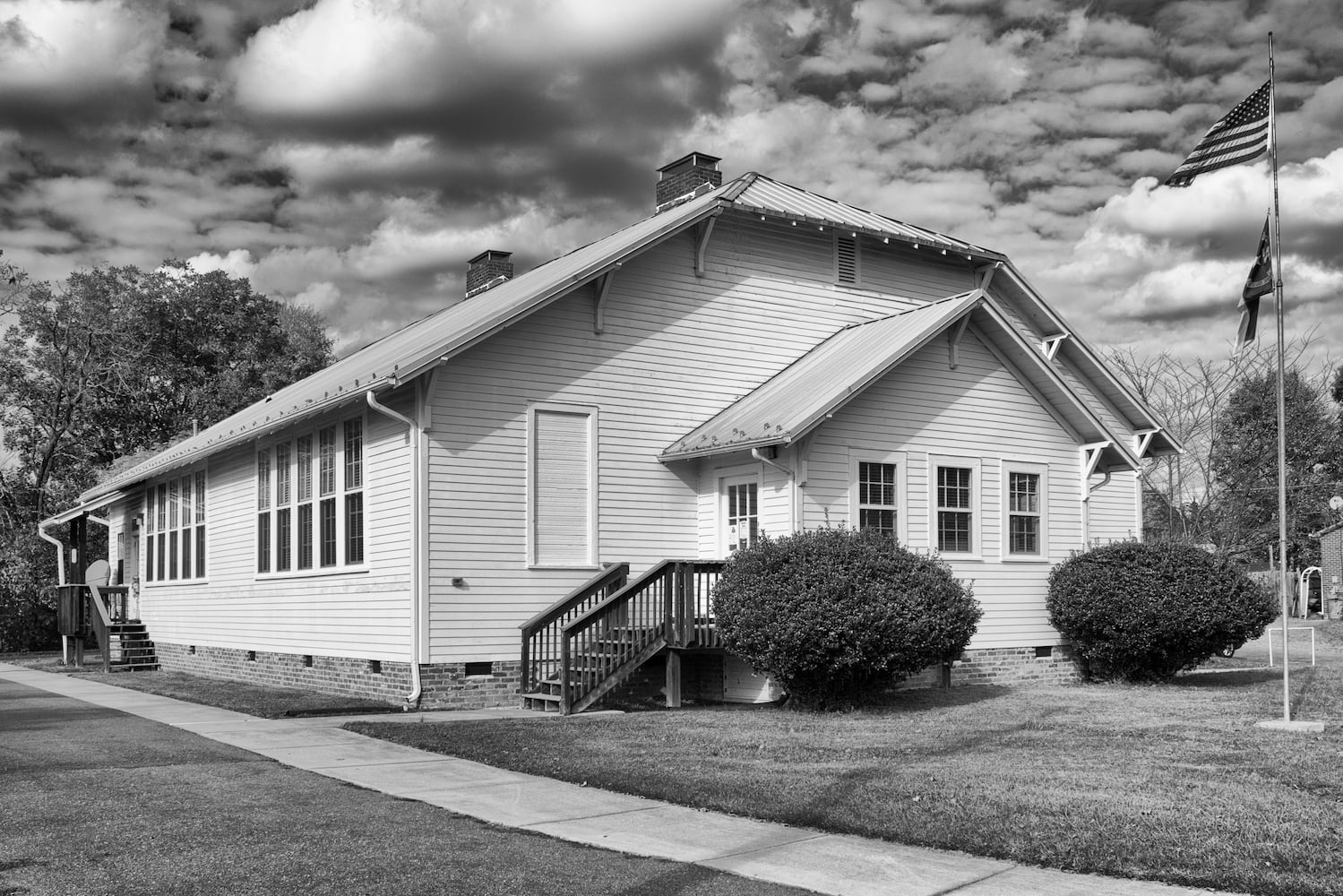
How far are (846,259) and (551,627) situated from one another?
333 inches

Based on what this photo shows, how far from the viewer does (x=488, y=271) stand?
27047 millimetres

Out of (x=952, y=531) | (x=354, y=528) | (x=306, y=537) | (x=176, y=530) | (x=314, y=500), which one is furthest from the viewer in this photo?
(x=176, y=530)

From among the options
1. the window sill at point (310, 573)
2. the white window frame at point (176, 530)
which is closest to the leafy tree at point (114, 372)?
the white window frame at point (176, 530)

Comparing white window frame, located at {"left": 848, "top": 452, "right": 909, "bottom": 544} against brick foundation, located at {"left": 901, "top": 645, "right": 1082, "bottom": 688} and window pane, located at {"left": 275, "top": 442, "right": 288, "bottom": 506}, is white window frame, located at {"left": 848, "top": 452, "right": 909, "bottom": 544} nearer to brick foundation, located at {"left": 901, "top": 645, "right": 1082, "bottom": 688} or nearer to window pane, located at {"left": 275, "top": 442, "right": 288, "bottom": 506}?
brick foundation, located at {"left": 901, "top": 645, "right": 1082, "bottom": 688}

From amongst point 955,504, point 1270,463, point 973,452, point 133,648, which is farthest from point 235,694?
point 1270,463

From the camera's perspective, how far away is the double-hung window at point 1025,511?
18656 mm

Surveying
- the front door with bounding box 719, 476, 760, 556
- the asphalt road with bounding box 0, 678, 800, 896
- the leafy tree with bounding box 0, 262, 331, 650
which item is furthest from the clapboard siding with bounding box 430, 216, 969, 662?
the leafy tree with bounding box 0, 262, 331, 650

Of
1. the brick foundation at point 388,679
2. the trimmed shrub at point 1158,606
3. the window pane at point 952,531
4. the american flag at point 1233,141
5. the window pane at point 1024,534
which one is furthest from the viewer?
the window pane at point 1024,534

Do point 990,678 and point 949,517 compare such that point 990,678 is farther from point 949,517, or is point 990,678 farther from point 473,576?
point 473,576

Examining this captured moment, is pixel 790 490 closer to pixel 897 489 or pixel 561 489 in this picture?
pixel 897 489

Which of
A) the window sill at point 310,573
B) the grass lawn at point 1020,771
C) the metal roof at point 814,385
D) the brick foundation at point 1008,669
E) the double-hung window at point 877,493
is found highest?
the metal roof at point 814,385

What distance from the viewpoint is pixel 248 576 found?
21.5 m

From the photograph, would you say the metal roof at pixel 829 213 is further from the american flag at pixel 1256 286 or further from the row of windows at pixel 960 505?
the american flag at pixel 1256 286

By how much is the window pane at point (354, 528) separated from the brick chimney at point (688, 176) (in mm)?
8543
